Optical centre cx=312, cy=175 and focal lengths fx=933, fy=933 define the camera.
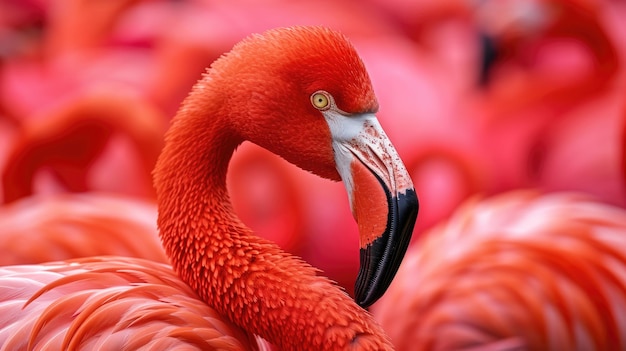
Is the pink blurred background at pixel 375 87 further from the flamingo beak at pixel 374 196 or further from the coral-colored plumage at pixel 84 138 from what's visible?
the flamingo beak at pixel 374 196

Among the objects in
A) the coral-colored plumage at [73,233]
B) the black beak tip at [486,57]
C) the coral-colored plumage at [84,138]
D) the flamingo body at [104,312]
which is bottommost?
the flamingo body at [104,312]

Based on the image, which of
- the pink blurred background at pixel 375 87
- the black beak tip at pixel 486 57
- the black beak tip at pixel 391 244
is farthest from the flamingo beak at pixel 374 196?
the black beak tip at pixel 486 57

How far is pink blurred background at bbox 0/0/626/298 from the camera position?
2.99 metres

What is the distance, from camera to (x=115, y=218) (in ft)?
8.29

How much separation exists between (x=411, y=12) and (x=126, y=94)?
1747 millimetres

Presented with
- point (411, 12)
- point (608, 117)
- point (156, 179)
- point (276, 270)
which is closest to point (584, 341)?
point (276, 270)

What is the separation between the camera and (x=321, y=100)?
1497 millimetres

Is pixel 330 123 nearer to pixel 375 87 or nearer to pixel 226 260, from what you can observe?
pixel 226 260

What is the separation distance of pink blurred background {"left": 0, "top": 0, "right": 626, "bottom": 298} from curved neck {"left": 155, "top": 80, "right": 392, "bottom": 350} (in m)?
1.06

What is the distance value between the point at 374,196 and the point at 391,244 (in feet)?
0.27

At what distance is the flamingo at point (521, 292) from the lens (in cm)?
224

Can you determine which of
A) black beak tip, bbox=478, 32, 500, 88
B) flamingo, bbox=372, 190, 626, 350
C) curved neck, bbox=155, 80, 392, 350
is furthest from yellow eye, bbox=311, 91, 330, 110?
black beak tip, bbox=478, 32, 500, 88

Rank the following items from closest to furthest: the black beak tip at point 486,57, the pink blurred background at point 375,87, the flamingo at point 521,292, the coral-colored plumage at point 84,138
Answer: the flamingo at point 521,292
the coral-colored plumage at point 84,138
the pink blurred background at point 375,87
the black beak tip at point 486,57

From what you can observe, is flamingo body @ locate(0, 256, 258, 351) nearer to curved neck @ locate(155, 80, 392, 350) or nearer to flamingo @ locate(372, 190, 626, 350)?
curved neck @ locate(155, 80, 392, 350)
